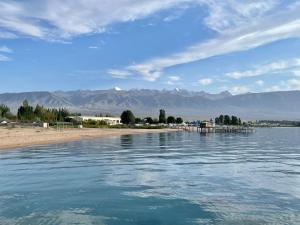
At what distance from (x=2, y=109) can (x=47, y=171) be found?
515 ft

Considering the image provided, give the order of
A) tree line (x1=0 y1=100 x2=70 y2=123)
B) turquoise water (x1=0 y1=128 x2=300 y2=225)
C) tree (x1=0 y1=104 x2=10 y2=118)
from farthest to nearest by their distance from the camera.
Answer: tree (x1=0 y1=104 x2=10 y2=118) → tree line (x1=0 y1=100 x2=70 y2=123) → turquoise water (x1=0 y1=128 x2=300 y2=225)

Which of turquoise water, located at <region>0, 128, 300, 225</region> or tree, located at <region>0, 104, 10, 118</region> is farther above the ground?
tree, located at <region>0, 104, 10, 118</region>

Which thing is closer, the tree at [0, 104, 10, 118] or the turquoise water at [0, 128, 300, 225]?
the turquoise water at [0, 128, 300, 225]

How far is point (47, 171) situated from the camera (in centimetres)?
3288

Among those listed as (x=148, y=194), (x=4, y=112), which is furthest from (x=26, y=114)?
(x=148, y=194)

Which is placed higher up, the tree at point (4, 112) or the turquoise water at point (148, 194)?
the tree at point (4, 112)

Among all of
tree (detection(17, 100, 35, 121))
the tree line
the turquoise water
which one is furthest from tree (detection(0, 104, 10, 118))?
the turquoise water

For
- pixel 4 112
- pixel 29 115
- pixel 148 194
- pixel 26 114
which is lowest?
pixel 148 194

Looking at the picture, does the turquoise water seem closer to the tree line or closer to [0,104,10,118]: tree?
the tree line

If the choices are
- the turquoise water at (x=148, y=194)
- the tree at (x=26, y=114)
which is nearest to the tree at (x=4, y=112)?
the tree at (x=26, y=114)

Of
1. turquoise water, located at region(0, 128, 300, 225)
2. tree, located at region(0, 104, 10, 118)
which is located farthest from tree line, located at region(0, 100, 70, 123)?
turquoise water, located at region(0, 128, 300, 225)

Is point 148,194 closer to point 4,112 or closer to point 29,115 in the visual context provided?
point 29,115

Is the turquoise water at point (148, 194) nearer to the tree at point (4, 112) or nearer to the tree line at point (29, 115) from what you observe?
the tree line at point (29, 115)

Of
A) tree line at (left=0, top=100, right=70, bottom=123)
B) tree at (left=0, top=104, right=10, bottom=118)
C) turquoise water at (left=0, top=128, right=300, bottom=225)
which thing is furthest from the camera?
tree at (left=0, top=104, right=10, bottom=118)
